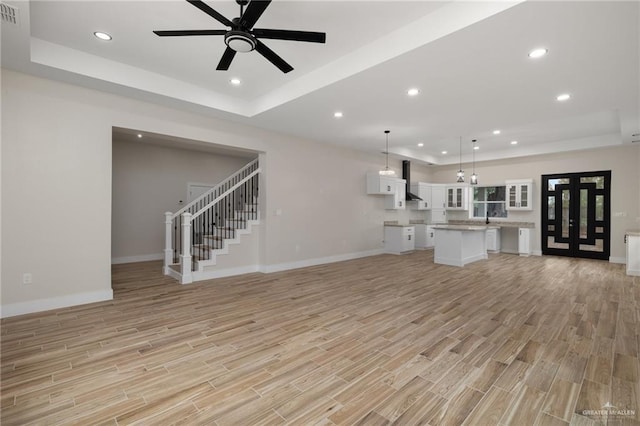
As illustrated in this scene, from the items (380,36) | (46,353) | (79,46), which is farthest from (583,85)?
(46,353)

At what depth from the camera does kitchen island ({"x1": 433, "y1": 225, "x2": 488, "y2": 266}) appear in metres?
6.99

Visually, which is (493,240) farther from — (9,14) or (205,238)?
(9,14)

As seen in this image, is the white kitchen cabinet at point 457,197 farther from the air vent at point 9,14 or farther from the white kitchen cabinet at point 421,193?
the air vent at point 9,14

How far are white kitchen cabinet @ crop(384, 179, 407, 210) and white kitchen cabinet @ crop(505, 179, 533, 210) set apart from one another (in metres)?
3.28

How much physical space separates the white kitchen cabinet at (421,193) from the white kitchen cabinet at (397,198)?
3.64ft

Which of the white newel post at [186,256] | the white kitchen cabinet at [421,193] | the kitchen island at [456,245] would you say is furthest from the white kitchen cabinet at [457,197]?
the white newel post at [186,256]

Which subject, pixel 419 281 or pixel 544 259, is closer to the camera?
pixel 419 281

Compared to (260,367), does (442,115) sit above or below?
above

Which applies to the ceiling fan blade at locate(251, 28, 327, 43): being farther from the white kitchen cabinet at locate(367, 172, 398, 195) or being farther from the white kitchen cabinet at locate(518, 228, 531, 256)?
the white kitchen cabinet at locate(518, 228, 531, 256)

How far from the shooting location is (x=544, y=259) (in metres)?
7.95

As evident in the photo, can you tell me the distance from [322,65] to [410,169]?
23.5 ft

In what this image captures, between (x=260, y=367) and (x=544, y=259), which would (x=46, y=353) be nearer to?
(x=260, y=367)

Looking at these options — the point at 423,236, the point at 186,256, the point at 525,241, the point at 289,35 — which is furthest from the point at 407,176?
the point at 289,35

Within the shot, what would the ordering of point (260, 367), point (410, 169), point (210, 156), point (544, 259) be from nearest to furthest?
point (260, 367) < point (544, 259) < point (210, 156) < point (410, 169)
